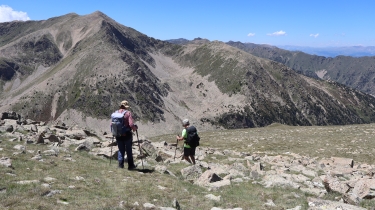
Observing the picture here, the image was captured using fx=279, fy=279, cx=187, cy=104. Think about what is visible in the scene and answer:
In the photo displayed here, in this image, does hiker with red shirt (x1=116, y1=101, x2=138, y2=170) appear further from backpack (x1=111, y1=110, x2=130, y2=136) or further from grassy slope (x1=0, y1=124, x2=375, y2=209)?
grassy slope (x1=0, y1=124, x2=375, y2=209)

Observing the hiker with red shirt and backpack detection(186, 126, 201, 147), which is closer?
the hiker with red shirt

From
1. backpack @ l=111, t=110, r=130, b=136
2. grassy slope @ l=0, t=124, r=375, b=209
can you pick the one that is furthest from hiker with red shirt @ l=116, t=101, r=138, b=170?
grassy slope @ l=0, t=124, r=375, b=209

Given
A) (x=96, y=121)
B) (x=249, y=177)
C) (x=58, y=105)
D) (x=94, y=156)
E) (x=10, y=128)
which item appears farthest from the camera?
(x=58, y=105)

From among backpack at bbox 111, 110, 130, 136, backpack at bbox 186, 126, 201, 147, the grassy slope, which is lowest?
the grassy slope

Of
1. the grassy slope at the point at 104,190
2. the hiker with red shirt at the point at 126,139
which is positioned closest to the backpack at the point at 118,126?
the hiker with red shirt at the point at 126,139

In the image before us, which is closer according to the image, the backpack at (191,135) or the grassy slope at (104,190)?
the grassy slope at (104,190)

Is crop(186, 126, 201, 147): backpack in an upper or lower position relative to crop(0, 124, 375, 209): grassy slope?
upper

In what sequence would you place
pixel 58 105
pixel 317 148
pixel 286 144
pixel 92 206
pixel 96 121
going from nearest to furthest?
1. pixel 92 206
2. pixel 317 148
3. pixel 286 144
4. pixel 96 121
5. pixel 58 105

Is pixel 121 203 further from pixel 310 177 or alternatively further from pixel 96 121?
pixel 96 121

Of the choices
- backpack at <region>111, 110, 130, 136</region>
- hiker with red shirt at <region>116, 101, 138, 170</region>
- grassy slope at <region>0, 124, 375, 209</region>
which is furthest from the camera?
hiker with red shirt at <region>116, 101, 138, 170</region>

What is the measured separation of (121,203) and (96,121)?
163624 millimetres

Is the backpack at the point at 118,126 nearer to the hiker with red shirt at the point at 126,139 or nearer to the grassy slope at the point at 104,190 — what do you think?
the hiker with red shirt at the point at 126,139

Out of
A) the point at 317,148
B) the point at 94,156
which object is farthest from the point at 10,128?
the point at 317,148

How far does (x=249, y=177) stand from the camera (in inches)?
686
